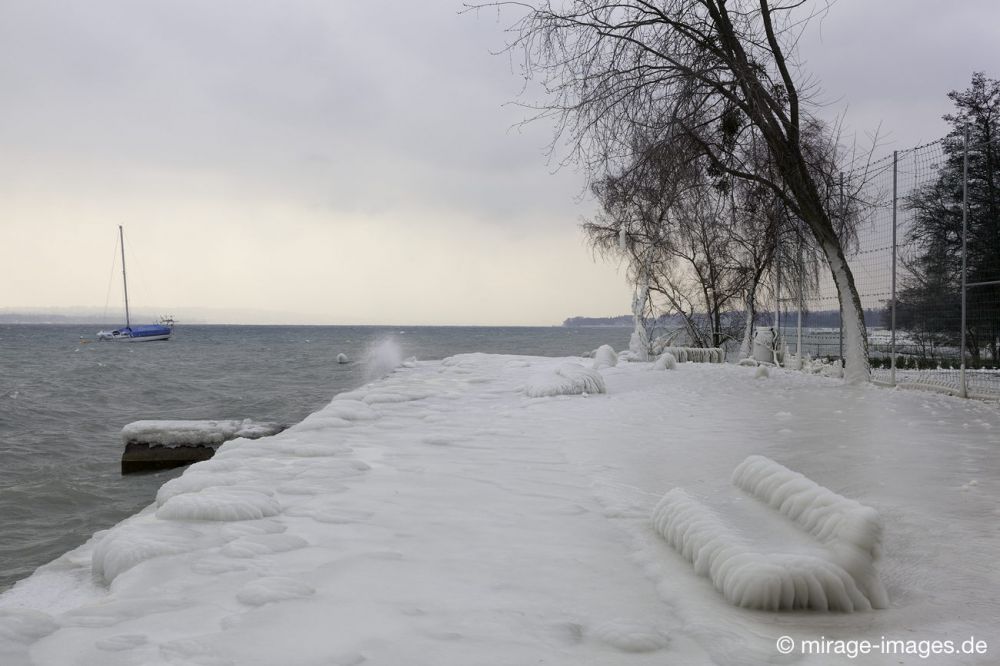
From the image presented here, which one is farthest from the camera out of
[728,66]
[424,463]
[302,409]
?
[302,409]

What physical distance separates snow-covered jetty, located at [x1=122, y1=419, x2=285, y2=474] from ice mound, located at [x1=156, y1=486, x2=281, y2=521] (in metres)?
4.51

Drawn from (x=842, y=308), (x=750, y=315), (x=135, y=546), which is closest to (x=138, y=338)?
(x=750, y=315)

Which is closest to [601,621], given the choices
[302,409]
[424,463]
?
[424,463]

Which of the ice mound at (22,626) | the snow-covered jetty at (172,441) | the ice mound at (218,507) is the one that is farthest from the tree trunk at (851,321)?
the ice mound at (22,626)

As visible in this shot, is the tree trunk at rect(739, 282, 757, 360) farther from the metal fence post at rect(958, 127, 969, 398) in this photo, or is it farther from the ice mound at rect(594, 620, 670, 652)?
the ice mound at rect(594, 620, 670, 652)

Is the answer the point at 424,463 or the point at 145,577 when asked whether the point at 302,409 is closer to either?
the point at 424,463

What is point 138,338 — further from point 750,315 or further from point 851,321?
point 851,321

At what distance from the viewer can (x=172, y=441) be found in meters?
7.51

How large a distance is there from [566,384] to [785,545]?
6049 millimetres

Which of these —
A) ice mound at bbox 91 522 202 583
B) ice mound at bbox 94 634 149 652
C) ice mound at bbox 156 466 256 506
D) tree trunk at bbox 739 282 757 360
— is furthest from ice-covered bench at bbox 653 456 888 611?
tree trunk at bbox 739 282 757 360

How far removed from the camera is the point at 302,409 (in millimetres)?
13430

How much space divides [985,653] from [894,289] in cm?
847

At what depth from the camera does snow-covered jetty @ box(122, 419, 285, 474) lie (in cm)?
739

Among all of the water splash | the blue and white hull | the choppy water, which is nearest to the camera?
the choppy water
